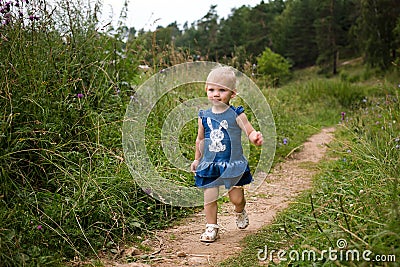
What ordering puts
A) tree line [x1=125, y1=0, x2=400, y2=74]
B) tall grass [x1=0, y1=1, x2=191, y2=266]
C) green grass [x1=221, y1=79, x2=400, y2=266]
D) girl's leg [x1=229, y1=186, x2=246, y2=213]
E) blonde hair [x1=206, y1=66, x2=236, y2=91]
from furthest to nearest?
1. tree line [x1=125, y1=0, x2=400, y2=74]
2. girl's leg [x1=229, y1=186, x2=246, y2=213]
3. blonde hair [x1=206, y1=66, x2=236, y2=91]
4. tall grass [x1=0, y1=1, x2=191, y2=266]
5. green grass [x1=221, y1=79, x2=400, y2=266]

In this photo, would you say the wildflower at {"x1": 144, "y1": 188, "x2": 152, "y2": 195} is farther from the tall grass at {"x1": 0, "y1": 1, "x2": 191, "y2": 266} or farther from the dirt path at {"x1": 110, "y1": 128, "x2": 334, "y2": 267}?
the dirt path at {"x1": 110, "y1": 128, "x2": 334, "y2": 267}

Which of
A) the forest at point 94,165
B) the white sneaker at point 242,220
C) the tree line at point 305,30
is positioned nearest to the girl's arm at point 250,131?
the forest at point 94,165

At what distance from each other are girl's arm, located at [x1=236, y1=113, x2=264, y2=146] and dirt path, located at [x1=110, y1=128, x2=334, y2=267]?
74 centimetres

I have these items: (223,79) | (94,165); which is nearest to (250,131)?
(223,79)

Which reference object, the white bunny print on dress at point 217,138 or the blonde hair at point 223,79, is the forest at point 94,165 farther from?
the blonde hair at point 223,79

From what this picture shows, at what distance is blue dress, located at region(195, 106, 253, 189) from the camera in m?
3.12

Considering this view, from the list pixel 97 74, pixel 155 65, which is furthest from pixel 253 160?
pixel 97 74

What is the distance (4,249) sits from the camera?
7.73 ft

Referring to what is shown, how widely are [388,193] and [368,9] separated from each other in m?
23.3

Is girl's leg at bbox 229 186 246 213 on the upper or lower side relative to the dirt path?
upper

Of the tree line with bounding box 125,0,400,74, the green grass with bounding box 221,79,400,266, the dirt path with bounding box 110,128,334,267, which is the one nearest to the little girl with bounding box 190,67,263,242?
the dirt path with bounding box 110,128,334,267

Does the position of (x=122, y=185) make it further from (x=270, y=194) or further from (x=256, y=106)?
(x=256, y=106)

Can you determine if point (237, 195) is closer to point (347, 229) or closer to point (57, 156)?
point (347, 229)

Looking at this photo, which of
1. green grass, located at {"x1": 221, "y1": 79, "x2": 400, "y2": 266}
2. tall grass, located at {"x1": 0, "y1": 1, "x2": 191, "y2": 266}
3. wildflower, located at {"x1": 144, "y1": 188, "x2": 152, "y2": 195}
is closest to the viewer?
green grass, located at {"x1": 221, "y1": 79, "x2": 400, "y2": 266}
